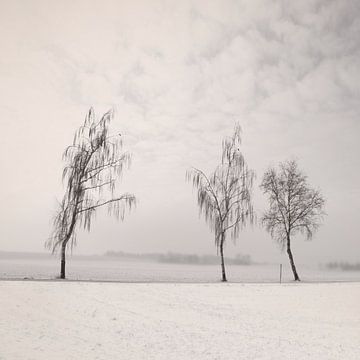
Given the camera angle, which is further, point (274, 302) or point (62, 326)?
point (274, 302)

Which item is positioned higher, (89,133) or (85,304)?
(89,133)

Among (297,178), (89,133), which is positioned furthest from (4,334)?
(297,178)

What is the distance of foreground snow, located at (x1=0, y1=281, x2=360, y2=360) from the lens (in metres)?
13.2

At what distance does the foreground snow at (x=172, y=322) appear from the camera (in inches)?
521

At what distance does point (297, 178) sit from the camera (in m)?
33.4

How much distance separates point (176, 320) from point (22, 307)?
618cm

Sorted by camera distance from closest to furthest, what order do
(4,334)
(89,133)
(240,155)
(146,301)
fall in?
1. (4,334)
2. (146,301)
3. (89,133)
4. (240,155)

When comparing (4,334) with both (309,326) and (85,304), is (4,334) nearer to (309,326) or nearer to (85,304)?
(85,304)

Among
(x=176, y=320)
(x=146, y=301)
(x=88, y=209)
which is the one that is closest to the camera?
(x=176, y=320)

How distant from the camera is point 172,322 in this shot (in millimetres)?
16812

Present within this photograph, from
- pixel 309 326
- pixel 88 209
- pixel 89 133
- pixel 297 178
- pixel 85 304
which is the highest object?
pixel 89 133

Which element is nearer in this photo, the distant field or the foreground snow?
the foreground snow

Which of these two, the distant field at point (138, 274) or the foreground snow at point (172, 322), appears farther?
the distant field at point (138, 274)

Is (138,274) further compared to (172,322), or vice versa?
(138,274)
